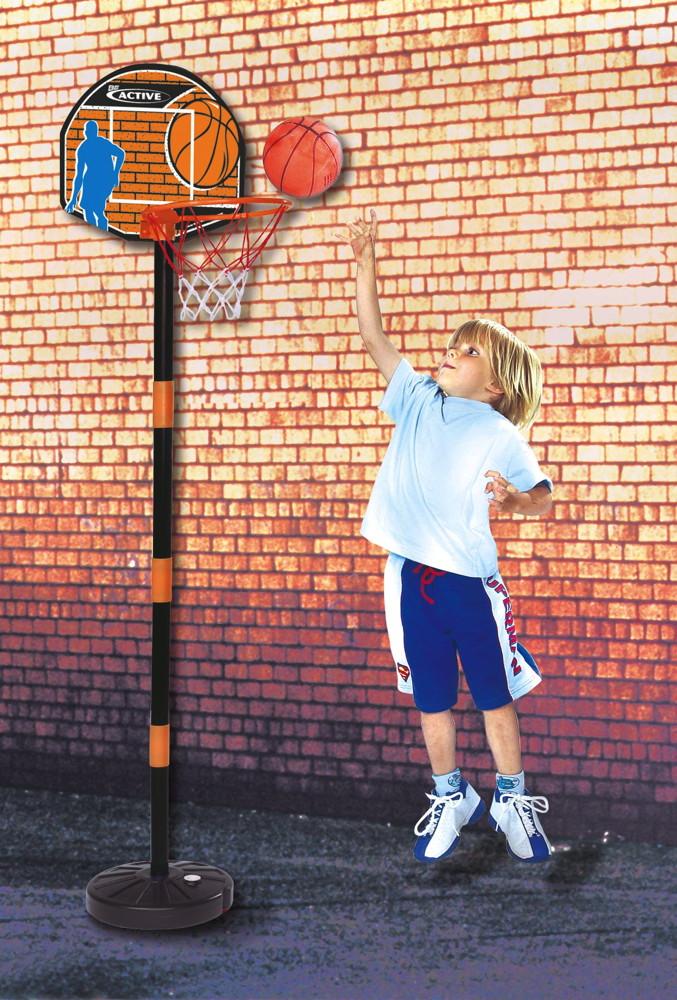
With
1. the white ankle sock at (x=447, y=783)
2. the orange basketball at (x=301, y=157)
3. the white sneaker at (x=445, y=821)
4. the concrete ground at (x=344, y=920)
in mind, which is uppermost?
the orange basketball at (x=301, y=157)

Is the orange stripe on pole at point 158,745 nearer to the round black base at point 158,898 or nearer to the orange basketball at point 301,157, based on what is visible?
the round black base at point 158,898

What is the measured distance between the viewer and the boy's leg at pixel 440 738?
423 cm

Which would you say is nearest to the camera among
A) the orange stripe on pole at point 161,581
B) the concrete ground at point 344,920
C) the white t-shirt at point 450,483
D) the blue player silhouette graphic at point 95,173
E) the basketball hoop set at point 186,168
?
the concrete ground at point 344,920

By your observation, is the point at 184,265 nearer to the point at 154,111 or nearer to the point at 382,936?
the point at 154,111

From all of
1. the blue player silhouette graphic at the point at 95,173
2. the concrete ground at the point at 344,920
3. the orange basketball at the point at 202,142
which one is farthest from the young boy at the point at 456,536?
the blue player silhouette graphic at the point at 95,173

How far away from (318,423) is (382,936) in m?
2.51

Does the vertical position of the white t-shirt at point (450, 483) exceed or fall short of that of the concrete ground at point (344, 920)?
it exceeds it

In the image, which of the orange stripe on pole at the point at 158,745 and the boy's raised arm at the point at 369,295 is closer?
the boy's raised arm at the point at 369,295

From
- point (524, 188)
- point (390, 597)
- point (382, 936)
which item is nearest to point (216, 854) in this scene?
point (382, 936)

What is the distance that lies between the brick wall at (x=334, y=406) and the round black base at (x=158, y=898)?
140cm

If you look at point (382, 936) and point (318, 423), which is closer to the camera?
point (382, 936)

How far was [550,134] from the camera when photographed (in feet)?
17.7

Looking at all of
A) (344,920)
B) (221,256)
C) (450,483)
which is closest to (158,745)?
(344,920)

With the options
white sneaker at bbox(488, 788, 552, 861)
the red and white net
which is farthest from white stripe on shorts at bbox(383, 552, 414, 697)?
the red and white net
